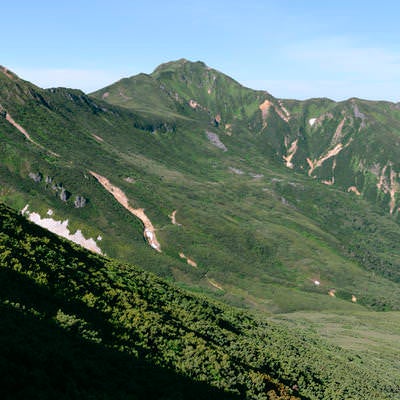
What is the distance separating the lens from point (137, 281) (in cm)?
9019

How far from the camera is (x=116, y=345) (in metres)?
47.2

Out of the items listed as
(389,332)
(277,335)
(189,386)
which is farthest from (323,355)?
(389,332)

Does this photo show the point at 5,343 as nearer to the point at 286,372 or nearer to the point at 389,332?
the point at 286,372

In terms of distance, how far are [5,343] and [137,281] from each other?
5810 cm

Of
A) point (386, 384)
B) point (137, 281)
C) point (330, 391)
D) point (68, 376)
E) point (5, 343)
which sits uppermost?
point (5, 343)

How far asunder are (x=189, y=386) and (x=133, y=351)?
7173 mm

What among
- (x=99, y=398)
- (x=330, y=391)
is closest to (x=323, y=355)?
(x=330, y=391)

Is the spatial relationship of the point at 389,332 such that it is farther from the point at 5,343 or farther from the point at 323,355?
the point at 5,343

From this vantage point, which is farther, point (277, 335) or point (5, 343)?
point (277, 335)

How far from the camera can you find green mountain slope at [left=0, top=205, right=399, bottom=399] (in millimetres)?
34438

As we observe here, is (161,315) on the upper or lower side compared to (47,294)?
lower

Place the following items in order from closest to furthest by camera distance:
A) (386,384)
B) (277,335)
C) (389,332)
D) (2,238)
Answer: (2,238), (386,384), (277,335), (389,332)

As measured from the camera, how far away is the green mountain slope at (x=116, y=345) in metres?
34.4

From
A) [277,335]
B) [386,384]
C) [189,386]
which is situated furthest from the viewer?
[277,335]
